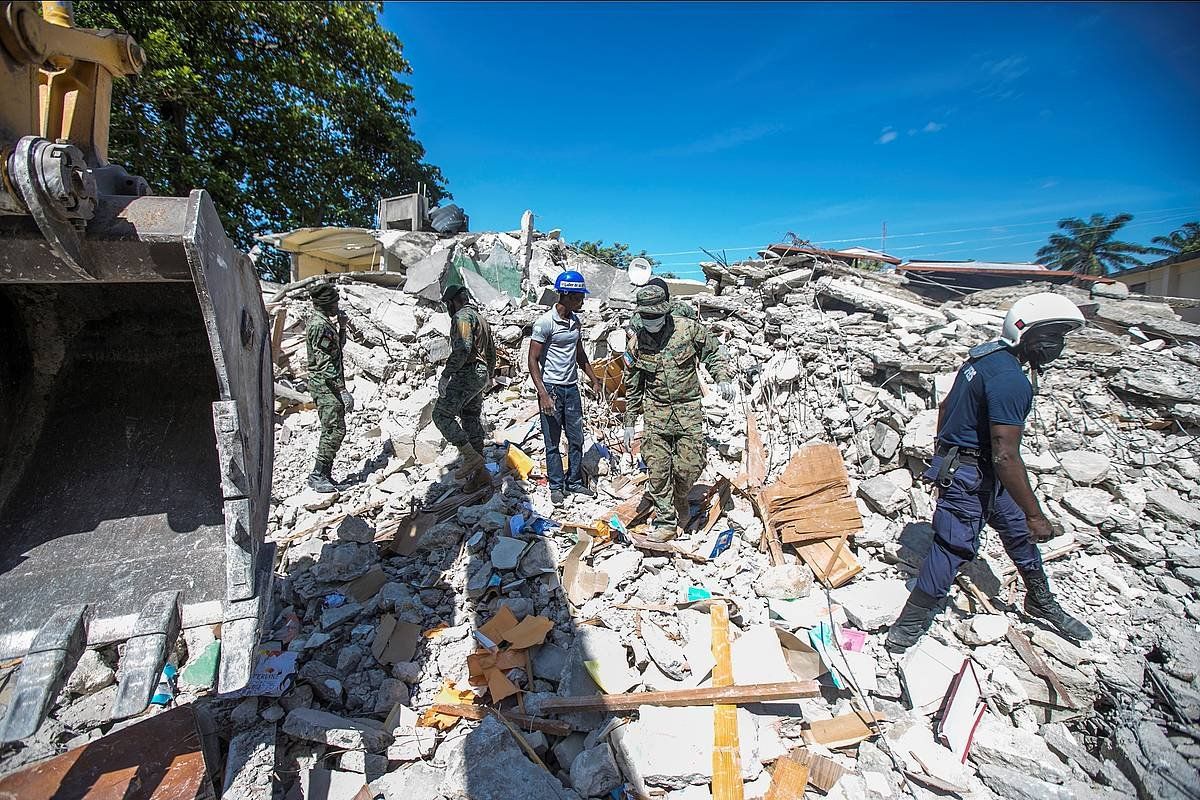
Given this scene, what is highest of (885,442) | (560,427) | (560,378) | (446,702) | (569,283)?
(569,283)

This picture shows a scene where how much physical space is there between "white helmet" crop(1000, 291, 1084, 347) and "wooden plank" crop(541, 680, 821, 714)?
208 centimetres

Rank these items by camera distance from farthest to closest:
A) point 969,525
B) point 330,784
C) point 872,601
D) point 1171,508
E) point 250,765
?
point 1171,508 → point 872,601 → point 969,525 → point 330,784 → point 250,765

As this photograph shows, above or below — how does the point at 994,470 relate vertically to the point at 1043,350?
below

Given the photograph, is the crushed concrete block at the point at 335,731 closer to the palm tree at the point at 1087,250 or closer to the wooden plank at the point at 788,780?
the wooden plank at the point at 788,780

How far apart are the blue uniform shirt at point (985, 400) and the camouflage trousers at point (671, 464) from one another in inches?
58.2

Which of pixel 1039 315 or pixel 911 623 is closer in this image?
pixel 1039 315

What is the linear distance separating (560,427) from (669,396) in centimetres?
114

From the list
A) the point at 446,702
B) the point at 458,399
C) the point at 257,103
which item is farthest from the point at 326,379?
the point at 257,103

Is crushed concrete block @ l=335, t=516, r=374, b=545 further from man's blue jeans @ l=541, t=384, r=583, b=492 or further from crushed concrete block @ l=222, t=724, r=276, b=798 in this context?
crushed concrete block @ l=222, t=724, r=276, b=798

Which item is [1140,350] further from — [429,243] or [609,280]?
[429,243]

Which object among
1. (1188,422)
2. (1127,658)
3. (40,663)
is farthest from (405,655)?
(1188,422)

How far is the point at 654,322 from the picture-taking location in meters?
3.48

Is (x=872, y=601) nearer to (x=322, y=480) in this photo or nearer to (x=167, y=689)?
(x=167, y=689)

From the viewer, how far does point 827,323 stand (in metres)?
5.72
